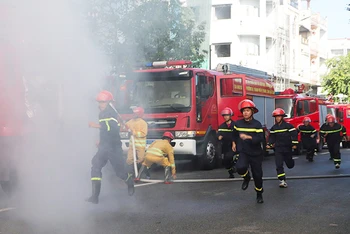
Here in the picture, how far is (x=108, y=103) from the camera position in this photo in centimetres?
871

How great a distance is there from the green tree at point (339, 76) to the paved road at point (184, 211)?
3445 centimetres

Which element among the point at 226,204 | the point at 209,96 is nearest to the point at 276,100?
the point at 209,96

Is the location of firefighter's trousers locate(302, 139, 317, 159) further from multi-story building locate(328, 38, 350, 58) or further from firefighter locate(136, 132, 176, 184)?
multi-story building locate(328, 38, 350, 58)

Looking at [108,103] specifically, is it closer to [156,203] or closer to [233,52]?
[156,203]

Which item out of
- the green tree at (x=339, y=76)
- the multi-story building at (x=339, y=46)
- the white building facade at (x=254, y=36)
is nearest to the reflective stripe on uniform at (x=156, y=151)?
the white building facade at (x=254, y=36)

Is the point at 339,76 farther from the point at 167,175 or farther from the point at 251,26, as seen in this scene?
the point at 167,175

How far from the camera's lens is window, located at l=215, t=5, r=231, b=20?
43.1 metres

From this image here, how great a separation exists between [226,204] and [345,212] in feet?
5.56

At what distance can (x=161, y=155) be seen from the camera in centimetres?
1227

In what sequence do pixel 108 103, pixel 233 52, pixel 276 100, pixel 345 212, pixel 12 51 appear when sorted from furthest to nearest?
pixel 233 52 → pixel 276 100 → pixel 108 103 → pixel 345 212 → pixel 12 51

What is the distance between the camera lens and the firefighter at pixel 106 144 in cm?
845

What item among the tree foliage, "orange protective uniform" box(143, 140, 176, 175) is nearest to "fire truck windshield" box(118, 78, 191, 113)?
the tree foliage

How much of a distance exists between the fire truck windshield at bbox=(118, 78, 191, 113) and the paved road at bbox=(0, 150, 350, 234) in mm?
3335

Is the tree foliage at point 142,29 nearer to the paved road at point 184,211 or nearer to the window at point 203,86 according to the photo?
the window at point 203,86
